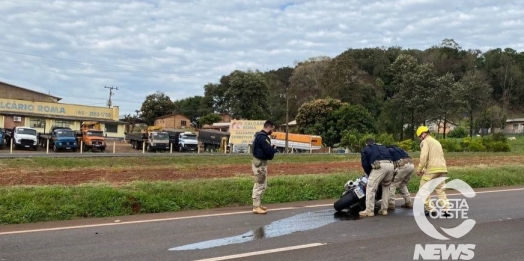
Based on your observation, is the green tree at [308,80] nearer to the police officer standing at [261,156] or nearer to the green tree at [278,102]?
the green tree at [278,102]

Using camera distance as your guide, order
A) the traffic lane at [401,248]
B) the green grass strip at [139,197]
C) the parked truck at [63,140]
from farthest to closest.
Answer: the parked truck at [63,140] → the green grass strip at [139,197] → the traffic lane at [401,248]

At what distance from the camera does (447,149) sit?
48.4 metres

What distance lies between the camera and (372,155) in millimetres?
9500

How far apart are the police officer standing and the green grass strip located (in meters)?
1.60

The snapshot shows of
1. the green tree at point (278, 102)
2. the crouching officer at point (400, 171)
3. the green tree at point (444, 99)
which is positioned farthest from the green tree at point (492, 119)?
the crouching officer at point (400, 171)

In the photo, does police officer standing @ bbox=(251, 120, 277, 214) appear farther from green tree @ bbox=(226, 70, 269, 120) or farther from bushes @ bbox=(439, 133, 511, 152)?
green tree @ bbox=(226, 70, 269, 120)

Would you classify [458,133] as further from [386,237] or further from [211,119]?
[386,237]

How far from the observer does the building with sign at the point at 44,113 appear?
6022 centimetres

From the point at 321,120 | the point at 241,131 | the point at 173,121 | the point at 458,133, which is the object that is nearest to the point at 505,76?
the point at 458,133

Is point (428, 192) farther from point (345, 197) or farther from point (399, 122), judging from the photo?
point (399, 122)

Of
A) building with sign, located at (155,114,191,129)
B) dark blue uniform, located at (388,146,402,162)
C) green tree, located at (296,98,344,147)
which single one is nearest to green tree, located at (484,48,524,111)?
green tree, located at (296,98,344,147)

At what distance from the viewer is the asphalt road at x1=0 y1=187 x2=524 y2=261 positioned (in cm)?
631

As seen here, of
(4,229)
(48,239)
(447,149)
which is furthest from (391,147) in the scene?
(447,149)

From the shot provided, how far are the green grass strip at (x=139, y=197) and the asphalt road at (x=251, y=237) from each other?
61cm
